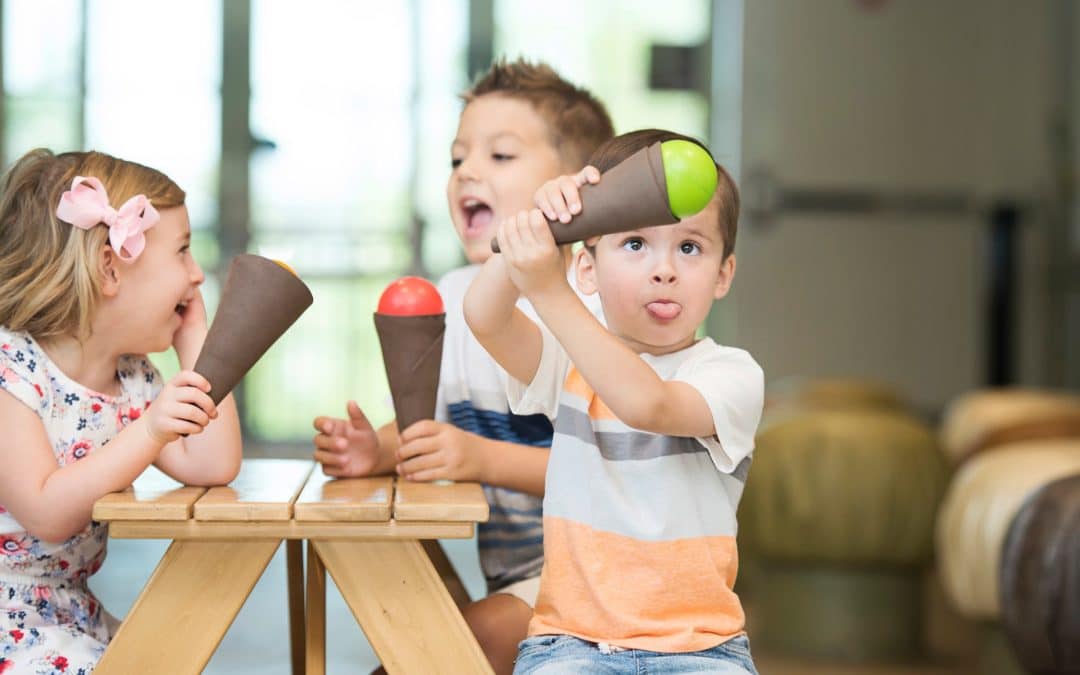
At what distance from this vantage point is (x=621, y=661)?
1.31 meters

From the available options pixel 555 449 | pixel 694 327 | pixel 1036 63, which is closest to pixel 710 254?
pixel 694 327

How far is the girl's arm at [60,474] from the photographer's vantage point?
1363 millimetres

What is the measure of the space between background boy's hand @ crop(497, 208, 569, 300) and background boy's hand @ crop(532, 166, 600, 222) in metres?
0.01

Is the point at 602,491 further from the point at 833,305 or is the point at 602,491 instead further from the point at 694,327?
the point at 833,305

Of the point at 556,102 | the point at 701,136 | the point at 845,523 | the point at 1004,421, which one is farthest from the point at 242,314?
the point at 701,136

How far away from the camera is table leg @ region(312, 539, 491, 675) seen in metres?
1.36

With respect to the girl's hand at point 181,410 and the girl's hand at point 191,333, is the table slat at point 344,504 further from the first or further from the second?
the girl's hand at point 191,333

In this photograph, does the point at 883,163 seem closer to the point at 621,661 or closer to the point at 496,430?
the point at 496,430

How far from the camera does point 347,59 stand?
5.83m

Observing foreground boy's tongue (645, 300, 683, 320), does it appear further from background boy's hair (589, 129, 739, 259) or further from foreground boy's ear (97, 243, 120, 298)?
foreground boy's ear (97, 243, 120, 298)

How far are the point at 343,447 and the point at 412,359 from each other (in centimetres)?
14

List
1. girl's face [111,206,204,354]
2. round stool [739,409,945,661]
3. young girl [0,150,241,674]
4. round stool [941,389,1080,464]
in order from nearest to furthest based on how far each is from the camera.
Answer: young girl [0,150,241,674] < girl's face [111,206,204,354] < round stool [941,389,1080,464] < round stool [739,409,945,661]

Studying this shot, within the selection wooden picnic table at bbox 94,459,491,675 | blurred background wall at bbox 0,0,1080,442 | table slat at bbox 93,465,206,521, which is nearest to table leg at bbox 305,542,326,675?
wooden picnic table at bbox 94,459,491,675

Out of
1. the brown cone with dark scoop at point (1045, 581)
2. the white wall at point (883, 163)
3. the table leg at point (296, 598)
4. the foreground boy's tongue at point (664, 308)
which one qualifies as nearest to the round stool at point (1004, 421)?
the brown cone with dark scoop at point (1045, 581)
